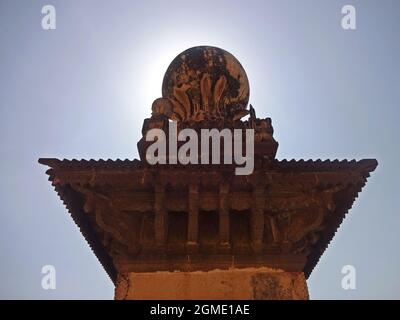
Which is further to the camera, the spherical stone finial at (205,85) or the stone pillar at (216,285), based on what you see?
the spherical stone finial at (205,85)

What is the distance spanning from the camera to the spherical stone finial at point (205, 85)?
879cm

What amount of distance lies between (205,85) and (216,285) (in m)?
3.22

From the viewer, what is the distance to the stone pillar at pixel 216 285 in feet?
22.5

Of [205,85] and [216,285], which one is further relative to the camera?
[205,85]

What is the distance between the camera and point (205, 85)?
29.4ft

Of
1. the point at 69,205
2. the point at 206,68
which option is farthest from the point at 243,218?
the point at 206,68

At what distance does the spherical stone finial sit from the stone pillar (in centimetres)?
247

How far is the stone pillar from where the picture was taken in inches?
270

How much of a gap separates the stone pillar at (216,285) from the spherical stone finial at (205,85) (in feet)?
8.10

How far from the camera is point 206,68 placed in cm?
916

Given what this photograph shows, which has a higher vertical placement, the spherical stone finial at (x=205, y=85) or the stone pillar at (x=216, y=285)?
the spherical stone finial at (x=205, y=85)

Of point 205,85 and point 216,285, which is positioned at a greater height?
point 205,85

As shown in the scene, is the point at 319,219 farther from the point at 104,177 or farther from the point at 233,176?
the point at 104,177

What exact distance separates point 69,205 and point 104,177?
0.59 m
